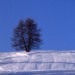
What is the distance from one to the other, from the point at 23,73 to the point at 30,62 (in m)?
2.08

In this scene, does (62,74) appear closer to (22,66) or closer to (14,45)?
(22,66)

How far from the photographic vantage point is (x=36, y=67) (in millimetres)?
7301

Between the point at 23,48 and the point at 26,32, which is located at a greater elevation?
the point at 26,32

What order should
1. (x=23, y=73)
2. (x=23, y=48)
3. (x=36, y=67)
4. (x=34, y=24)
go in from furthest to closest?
1. (x=34, y=24)
2. (x=23, y=48)
3. (x=36, y=67)
4. (x=23, y=73)

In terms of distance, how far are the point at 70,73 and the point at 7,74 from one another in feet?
4.47

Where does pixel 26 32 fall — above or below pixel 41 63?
above

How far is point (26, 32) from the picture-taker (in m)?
17.7

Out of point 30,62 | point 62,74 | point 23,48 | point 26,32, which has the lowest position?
point 62,74

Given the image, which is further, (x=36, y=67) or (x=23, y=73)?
(x=36, y=67)

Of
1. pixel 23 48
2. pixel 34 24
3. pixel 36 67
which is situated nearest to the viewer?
pixel 36 67

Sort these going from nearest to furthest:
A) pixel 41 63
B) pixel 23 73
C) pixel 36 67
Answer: pixel 23 73, pixel 36 67, pixel 41 63

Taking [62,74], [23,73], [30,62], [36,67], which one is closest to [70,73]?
[62,74]

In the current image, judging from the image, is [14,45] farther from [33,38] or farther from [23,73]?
[23,73]

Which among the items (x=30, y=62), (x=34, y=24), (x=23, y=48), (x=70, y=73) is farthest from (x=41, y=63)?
(x=34, y=24)
